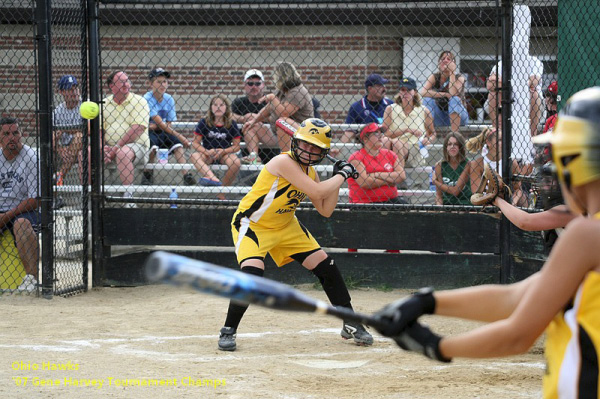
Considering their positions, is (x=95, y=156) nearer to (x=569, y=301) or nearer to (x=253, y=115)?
(x=253, y=115)

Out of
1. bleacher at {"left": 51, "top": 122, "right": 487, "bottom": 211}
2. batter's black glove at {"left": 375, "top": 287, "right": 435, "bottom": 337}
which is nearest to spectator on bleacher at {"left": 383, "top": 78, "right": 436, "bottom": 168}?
bleacher at {"left": 51, "top": 122, "right": 487, "bottom": 211}

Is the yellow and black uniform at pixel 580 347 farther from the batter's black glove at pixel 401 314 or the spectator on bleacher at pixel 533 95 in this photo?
the spectator on bleacher at pixel 533 95

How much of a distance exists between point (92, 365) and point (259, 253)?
150cm

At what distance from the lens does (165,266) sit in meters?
2.47

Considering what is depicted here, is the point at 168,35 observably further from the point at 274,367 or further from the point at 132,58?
the point at 274,367

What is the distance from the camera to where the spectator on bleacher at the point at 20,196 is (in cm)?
825

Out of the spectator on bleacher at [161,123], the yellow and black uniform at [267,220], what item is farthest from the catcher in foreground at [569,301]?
the spectator on bleacher at [161,123]

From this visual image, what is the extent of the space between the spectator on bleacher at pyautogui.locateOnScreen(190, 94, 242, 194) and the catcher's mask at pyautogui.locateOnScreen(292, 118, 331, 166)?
320 centimetres

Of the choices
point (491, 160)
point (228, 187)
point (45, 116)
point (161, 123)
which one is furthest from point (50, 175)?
point (491, 160)

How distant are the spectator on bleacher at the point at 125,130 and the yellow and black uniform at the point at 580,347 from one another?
283 inches

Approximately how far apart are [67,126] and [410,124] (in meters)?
3.82

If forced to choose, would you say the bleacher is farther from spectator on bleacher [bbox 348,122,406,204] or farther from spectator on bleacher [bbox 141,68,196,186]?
spectator on bleacher [bbox 348,122,406,204]

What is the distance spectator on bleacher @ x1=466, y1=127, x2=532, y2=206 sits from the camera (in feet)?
26.0

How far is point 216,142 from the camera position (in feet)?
31.3
